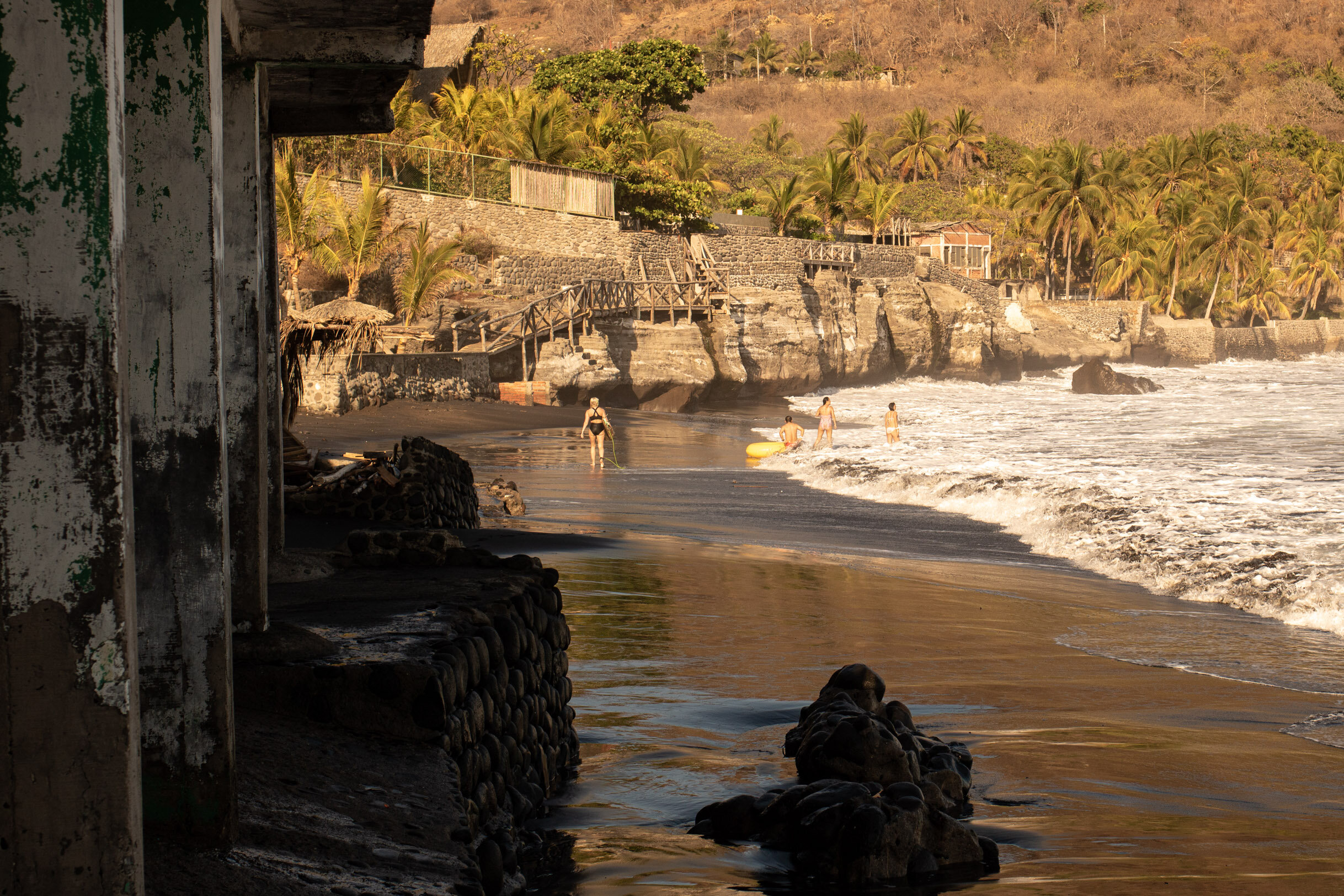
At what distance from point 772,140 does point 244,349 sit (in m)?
68.9

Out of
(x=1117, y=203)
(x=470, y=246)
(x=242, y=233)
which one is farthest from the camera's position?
(x=1117, y=203)

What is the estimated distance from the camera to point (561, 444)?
23406mm

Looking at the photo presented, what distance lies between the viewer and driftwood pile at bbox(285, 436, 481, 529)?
33.6 feet

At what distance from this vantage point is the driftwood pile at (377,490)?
10.2 meters

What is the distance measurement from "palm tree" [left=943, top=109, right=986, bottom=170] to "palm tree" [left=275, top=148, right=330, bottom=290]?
52339 millimetres

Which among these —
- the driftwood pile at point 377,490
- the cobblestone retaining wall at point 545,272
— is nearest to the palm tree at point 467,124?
the cobblestone retaining wall at point 545,272

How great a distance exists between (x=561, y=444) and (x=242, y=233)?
18.3 m

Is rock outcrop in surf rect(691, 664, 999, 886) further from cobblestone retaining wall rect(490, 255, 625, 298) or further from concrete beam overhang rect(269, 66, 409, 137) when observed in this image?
cobblestone retaining wall rect(490, 255, 625, 298)

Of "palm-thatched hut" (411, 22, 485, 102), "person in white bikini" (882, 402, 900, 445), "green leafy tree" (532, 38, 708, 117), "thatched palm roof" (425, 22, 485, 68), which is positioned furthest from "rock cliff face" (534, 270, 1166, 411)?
"thatched palm roof" (425, 22, 485, 68)

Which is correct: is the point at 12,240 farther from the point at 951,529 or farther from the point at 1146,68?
the point at 1146,68

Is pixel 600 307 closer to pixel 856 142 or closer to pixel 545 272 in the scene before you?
pixel 545 272

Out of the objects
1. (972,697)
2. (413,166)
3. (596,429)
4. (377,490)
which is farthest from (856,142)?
(972,697)

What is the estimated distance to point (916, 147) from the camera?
71.8 meters

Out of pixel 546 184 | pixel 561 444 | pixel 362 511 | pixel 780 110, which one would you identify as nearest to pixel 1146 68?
pixel 780 110
